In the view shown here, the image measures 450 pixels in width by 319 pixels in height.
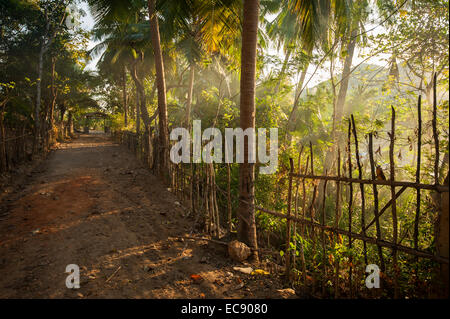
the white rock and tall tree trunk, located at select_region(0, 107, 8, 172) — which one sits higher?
tall tree trunk, located at select_region(0, 107, 8, 172)

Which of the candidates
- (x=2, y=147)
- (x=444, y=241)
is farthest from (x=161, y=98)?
(x=444, y=241)

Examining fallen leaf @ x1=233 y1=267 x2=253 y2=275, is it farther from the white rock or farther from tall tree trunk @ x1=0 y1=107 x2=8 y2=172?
tall tree trunk @ x1=0 y1=107 x2=8 y2=172

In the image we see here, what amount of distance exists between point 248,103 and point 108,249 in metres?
2.95

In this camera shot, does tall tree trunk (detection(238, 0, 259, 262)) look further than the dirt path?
Yes

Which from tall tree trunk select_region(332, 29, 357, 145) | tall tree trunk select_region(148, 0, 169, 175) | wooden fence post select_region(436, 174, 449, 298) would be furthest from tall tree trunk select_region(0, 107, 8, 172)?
tall tree trunk select_region(332, 29, 357, 145)

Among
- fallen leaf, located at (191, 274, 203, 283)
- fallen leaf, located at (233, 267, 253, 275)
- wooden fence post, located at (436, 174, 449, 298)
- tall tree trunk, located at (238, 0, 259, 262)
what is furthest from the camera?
tall tree trunk, located at (238, 0, 259, 262)

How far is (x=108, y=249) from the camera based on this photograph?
370 centimetres

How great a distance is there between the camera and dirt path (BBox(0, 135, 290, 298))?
114 inches

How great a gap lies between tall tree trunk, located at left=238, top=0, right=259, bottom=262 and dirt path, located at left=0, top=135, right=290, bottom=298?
2.01 feet

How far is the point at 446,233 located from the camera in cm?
196

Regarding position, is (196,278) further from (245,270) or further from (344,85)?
(344,85)
